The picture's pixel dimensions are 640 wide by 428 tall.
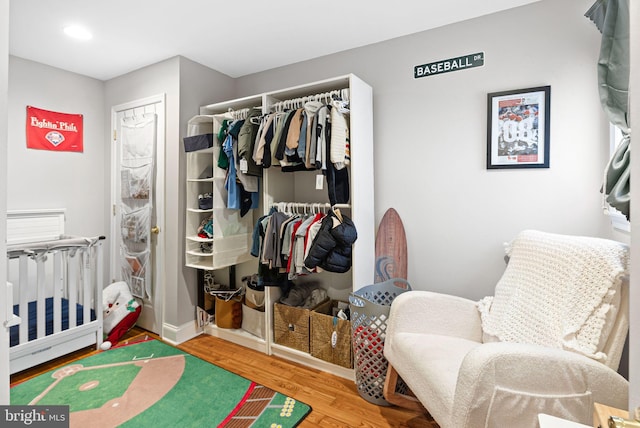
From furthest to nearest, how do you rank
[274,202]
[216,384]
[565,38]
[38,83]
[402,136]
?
[38,83] < [274,202] < [402,136] < [216,384] < [565,38]

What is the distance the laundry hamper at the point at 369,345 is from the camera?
1975 millimetres

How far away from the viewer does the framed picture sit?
201 centimetres

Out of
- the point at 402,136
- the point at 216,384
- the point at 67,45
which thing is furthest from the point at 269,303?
the point at 67,45

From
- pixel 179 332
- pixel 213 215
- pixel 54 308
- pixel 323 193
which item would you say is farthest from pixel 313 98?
pixel 54 308

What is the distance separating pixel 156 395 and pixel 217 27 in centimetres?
254

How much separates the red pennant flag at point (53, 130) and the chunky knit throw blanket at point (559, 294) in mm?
3784

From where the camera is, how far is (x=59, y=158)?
10.1ft

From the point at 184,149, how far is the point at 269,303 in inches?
59.7

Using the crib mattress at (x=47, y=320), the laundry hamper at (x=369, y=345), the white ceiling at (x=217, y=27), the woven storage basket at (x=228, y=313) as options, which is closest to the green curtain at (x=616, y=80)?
the white ceiling at (x=217, y=27)

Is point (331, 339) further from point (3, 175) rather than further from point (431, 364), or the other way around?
point (3, 175)

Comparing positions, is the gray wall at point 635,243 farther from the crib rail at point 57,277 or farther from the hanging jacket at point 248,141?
the crib rail at point 57,277

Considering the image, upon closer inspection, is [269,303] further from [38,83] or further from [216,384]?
[38,83]

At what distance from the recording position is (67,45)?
262 centimetres

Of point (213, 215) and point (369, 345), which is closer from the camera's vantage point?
point (369, 345)
